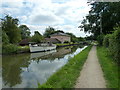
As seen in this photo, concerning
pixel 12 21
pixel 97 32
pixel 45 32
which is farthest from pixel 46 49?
pixel 45 32

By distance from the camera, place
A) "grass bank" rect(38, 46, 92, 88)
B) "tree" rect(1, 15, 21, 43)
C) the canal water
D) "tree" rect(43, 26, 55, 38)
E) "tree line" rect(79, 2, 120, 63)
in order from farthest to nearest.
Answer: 1. "tree" rect(43, 26, 55, 38)
2. "tree" rect(1, 15, 21, 43)
3. "tree line" rect(79, 2, 120, 63)
4. the canal water
5. "grass bank" rect(38, 46, 92, 88)

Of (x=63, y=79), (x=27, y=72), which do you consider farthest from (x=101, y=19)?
(x=63, y=79)

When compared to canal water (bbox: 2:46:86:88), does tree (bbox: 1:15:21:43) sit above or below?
above

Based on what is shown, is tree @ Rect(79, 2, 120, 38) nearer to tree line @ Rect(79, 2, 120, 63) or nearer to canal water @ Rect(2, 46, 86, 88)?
tree line @ Rect(79, 2, 120, 63)

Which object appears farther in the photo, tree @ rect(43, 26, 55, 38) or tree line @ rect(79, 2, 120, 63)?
tree @ rect(43, 26, 55, 38)

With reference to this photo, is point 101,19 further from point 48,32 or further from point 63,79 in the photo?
point 48,32

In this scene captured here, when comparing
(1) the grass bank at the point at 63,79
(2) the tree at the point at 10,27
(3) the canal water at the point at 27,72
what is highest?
(2) the tree at the point at 10,27

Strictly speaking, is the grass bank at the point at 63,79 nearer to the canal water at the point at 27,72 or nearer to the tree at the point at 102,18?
the canal water at the point at 27,72

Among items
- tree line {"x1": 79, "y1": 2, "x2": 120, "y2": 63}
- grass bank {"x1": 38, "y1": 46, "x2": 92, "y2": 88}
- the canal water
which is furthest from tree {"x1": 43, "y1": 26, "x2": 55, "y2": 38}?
grass bank {"x1": 38, "y1": 46, "x2": 92, "y2": 88}

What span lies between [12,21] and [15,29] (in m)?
2.16

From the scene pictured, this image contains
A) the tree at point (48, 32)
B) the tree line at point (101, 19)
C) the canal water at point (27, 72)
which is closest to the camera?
the canal water at point (27, 72)

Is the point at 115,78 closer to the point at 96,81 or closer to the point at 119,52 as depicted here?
the point at 96,81

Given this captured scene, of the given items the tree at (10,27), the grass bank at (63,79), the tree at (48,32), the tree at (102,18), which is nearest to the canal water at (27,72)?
the grass bank at (63,79)

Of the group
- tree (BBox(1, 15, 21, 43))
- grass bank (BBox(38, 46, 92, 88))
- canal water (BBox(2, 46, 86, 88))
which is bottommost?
canal water (BBox(2, 46, 86, 88))
